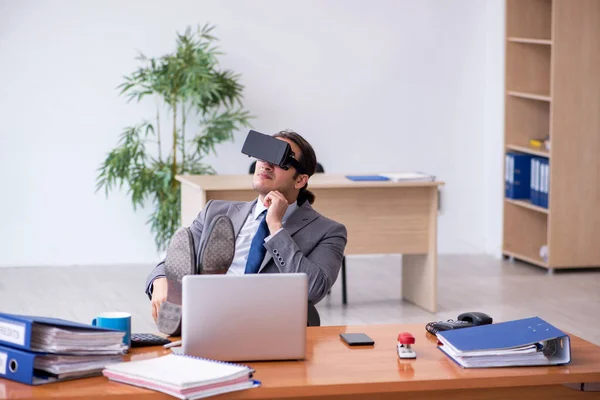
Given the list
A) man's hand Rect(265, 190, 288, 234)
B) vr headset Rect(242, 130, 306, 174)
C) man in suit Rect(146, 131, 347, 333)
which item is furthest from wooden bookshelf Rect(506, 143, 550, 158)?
Result: vr headset Rect(242, 130, 306, 174)

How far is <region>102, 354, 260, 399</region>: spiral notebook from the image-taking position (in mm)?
2135

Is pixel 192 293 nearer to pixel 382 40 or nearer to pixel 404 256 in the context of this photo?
pixel 404 256

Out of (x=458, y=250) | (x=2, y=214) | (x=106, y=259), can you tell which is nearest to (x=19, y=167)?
(x=2, y=214)

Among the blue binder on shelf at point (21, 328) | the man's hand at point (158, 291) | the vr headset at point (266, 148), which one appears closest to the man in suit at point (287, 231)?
the man's hand at point (158, 291)

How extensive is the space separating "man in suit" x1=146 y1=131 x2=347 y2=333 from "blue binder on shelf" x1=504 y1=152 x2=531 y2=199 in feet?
13.5

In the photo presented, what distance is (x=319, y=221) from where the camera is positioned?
3.31 meters

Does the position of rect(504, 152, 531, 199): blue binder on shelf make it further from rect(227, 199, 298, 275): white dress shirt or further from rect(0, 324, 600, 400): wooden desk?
rect(0, 324, 600, 400): wooden desk

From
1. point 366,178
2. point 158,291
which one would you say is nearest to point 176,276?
point 158,291

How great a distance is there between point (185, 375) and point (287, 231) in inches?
42.7

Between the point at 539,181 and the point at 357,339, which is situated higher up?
the point at 539,181

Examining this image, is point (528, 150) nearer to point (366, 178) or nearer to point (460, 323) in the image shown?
point (366, 178)

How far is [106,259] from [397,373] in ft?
16.9

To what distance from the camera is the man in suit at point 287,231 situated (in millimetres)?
3119

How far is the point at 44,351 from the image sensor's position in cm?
223
